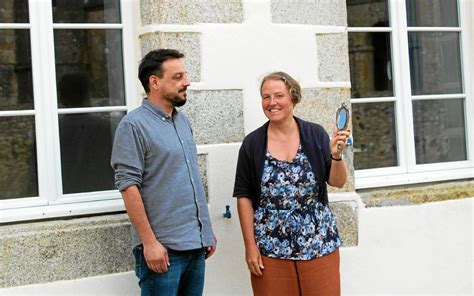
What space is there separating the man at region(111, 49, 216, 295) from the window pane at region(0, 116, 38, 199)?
762mm

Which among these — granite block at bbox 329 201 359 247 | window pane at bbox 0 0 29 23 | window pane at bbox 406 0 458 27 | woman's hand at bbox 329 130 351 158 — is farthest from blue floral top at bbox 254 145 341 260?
window pane at bbox 406 0 458 27

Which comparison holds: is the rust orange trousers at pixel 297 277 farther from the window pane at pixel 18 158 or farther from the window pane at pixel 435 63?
the window pane at pixel 435 63

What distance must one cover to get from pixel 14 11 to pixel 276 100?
1.48 meters

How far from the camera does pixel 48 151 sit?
383cm

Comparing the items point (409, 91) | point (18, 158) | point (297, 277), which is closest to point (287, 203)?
point (297, 277)

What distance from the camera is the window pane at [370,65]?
4789 mm

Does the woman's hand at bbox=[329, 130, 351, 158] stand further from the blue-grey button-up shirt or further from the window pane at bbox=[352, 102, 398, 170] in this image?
the window pane at bbox=[352, 102, 398, 170]

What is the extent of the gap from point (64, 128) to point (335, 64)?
5.47ft

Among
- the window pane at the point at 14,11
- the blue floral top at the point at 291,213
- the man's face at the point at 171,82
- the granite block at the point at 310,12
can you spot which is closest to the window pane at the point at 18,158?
the window pane at the point at 14,11

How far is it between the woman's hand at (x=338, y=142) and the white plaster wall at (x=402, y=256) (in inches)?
34.7

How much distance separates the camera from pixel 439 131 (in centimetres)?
505

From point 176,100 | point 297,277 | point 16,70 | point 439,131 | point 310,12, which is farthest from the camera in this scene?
point 439,131

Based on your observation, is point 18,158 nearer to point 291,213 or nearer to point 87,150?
point 87,150

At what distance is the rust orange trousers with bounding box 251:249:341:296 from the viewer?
3.55 meters
